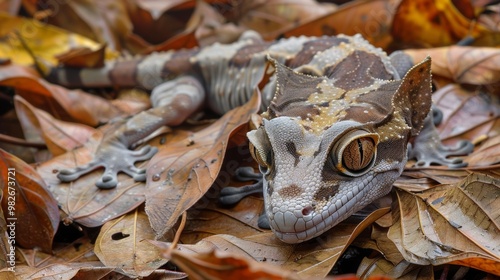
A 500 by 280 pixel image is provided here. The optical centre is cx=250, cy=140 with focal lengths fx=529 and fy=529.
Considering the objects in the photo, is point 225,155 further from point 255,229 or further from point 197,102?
point 197,102

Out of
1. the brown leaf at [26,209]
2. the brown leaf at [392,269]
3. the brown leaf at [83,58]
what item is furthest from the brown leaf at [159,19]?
the brown leaf at [392,269]

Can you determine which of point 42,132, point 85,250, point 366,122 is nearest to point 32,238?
point 85,250

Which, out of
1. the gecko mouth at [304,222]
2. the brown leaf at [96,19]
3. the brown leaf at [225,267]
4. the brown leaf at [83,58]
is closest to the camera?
the brown leaf at [225,267]

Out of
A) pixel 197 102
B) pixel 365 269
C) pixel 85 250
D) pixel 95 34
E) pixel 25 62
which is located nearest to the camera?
pixel 365 269

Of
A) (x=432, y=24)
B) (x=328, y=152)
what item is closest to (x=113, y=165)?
(x=328, y=152)

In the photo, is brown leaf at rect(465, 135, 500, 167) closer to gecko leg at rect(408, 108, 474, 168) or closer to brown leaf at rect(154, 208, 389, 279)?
gecko leg at rect(408, 108, 474, 168)

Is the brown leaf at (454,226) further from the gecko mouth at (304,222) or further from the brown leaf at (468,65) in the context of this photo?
the brown leaf at (468,65)

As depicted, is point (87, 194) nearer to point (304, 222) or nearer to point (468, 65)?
point (304, 222)
